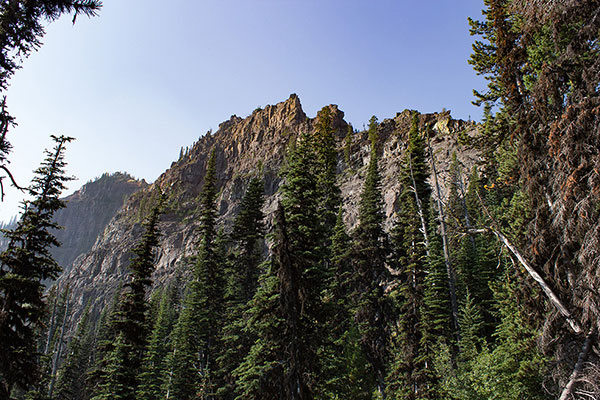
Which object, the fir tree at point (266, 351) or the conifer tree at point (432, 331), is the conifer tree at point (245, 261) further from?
the conifer tree at point (432, 331)

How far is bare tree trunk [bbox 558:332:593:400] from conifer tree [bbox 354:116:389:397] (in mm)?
16458

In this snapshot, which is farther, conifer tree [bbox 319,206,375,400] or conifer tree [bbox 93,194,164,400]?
conifer tree [bbox 93,194,164,400]

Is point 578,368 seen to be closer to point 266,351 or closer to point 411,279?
point 266,351

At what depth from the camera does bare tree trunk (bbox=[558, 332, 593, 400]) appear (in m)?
6.53

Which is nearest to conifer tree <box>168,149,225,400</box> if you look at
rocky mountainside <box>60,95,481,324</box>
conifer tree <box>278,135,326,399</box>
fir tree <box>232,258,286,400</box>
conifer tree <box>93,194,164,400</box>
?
conifer tree <box>93,194,164,400</box>

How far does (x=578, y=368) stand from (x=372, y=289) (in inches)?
678

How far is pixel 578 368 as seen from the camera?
21.6ft

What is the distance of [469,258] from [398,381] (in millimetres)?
16665

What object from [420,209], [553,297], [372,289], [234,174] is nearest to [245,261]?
[372,289]

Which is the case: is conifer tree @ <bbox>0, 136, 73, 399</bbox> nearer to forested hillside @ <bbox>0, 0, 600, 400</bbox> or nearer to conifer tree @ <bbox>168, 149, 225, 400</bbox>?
forested hillside @ <bbox>0, 0, 600, 400</bbox>

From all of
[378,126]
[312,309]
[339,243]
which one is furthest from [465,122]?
[312,309]

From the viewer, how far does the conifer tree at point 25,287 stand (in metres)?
12.9

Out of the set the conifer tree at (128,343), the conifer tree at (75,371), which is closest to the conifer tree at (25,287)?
the conifer tree at (128,343)

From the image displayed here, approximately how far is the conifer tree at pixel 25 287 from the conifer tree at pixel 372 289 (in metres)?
17.7
